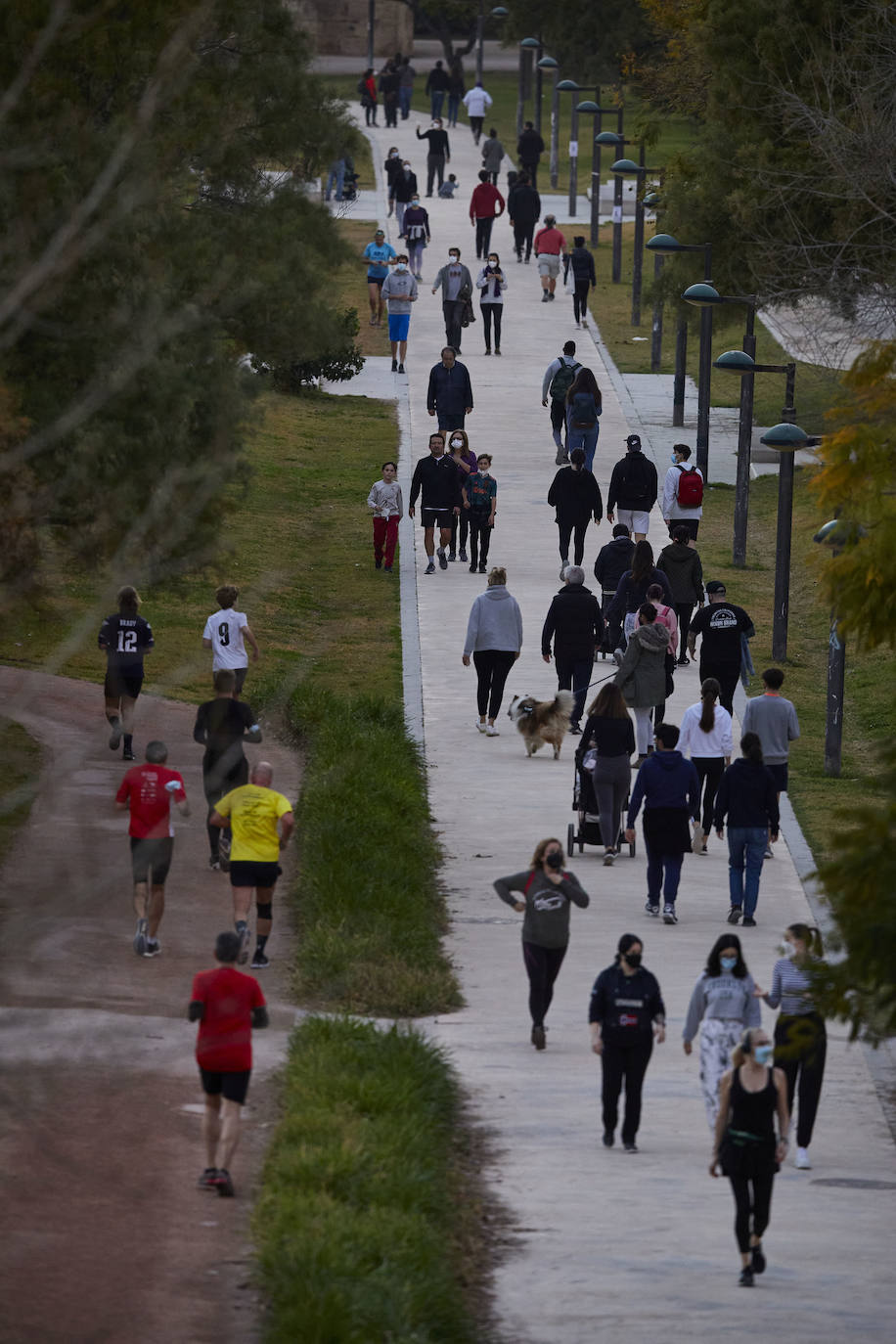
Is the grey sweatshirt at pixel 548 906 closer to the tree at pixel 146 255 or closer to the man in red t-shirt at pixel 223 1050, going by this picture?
the man in red t-shirt at pixel 223 1050

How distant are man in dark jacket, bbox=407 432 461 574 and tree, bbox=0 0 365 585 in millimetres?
4644

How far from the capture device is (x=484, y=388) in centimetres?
3600

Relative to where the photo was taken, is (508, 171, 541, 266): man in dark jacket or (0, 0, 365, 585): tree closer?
(0, 0, 365, 585): tree

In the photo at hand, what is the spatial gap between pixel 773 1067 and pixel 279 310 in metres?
8.97

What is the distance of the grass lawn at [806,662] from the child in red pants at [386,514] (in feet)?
13.0

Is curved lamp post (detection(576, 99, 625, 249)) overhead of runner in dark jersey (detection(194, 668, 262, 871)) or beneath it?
overhead

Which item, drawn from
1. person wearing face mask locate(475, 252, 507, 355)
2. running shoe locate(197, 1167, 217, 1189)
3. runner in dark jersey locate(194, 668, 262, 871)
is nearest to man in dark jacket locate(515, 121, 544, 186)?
person wearing face mask locate(475, 252, 507, 355)

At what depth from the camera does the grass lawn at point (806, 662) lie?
19.9 metres

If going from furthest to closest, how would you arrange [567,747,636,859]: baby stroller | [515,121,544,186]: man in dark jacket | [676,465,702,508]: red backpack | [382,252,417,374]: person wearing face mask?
[515,121,544,186]: man in dark jacket → [382,252,417,374]: person wearing face mask → [676,465,702,508]: red backpack → [567,747,636,859]: baby stroller

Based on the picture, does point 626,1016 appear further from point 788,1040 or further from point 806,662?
point 806,662

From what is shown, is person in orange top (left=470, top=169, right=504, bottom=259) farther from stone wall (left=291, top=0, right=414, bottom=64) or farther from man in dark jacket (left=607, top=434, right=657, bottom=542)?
stone wall (left=291, top=0, right=414, bottom=64)

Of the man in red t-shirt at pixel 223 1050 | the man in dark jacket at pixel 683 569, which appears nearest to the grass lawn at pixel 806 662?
the man in dark jacket at pixel 683 569

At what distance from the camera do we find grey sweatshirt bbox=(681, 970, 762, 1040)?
37.9ft

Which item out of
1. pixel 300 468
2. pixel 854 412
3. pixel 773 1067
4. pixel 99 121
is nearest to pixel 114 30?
pixel 99 121
